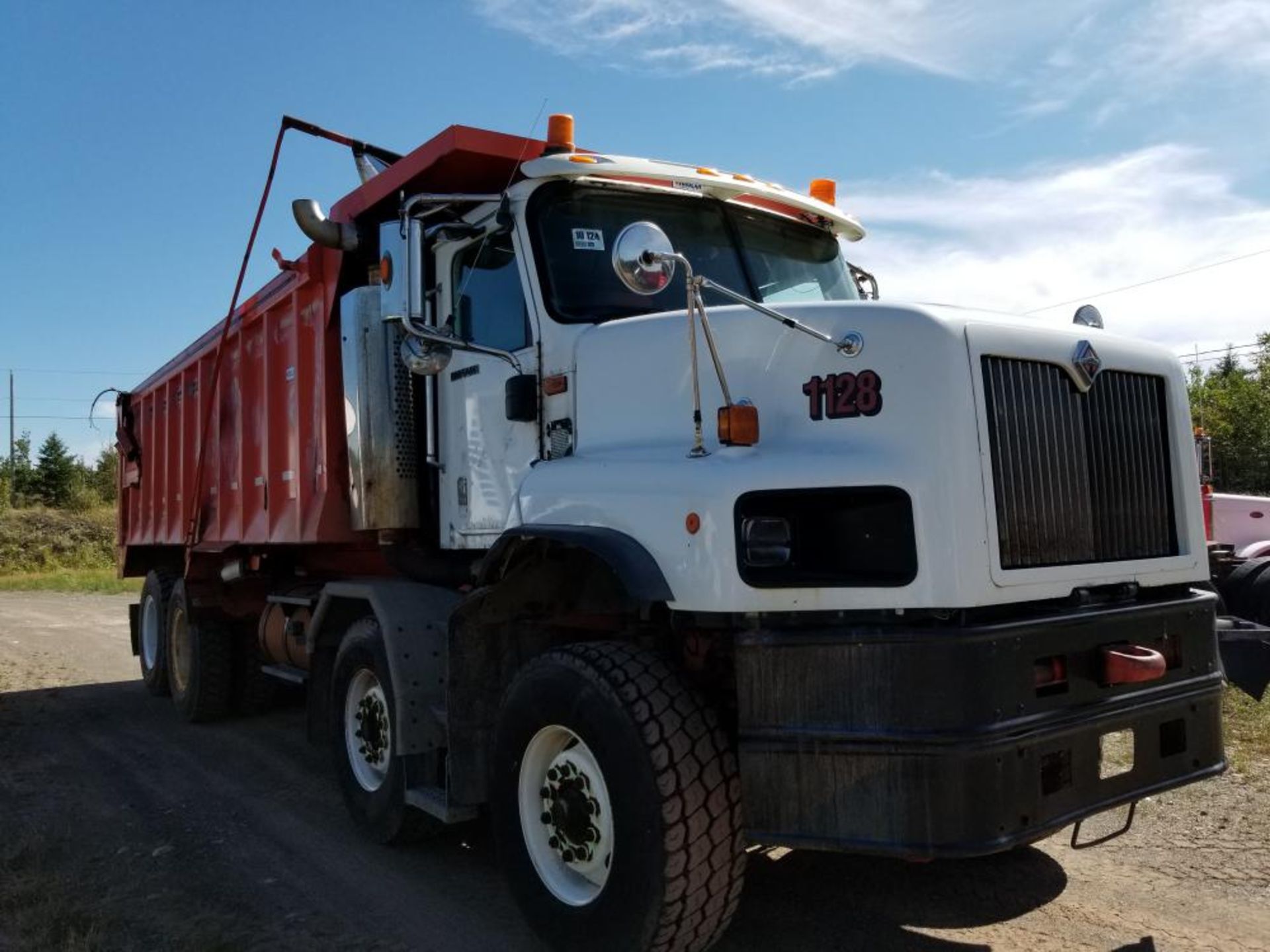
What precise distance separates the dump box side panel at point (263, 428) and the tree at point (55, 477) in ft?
137

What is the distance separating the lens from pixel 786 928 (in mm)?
4008

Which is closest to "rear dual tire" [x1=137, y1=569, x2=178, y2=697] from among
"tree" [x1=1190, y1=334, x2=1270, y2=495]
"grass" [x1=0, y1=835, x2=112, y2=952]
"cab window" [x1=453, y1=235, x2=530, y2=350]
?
"grass" [x1=0, y1=835, x2=112, y2=952]

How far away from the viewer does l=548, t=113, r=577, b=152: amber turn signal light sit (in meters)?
4.70

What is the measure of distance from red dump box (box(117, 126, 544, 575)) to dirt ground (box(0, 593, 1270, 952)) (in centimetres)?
169

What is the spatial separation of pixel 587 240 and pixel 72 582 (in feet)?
88.2

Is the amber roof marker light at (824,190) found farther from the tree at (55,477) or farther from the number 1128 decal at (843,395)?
the tree at (55,477)

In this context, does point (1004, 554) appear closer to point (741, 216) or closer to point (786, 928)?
point (786, 928)

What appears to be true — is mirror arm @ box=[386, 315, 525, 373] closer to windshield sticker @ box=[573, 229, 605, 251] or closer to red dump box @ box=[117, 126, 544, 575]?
windshield sticker @ box=[573, 229, 605, 251]

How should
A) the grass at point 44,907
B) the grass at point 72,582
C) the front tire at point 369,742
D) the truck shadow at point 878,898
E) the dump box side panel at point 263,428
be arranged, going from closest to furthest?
the truck shadow at point 878,898, the grass at point 44,907, the front tire at point 369,742, the dump box side panel at point 263,428, the grass at point 72,582

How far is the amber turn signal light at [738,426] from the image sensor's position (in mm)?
3471

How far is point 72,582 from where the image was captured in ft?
89.0

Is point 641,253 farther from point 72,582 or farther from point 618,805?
point 72,582

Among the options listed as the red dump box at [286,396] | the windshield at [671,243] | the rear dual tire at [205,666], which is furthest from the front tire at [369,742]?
the rear dual tire at [205,666]

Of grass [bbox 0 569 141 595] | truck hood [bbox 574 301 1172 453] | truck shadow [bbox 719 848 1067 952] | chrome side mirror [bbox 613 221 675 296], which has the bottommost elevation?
truck shadow [bbox 719 848 1067 952]
